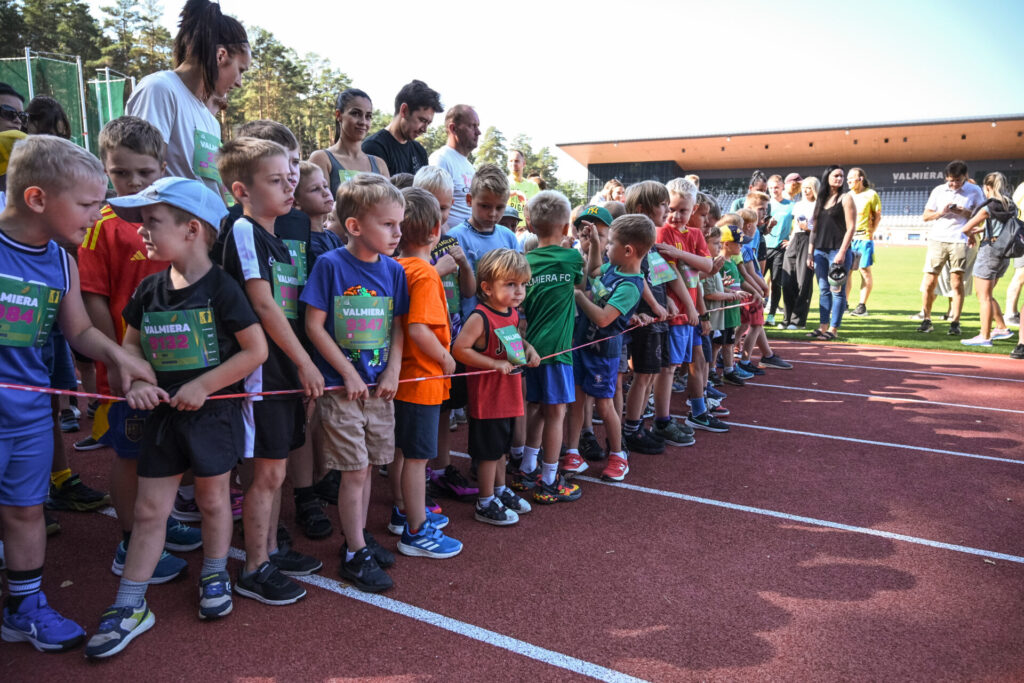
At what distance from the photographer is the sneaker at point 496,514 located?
3703mm

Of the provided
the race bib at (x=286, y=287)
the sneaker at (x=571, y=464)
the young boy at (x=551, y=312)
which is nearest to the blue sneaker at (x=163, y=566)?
the race bib at (x=286, y=287)

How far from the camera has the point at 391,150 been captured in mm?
5297

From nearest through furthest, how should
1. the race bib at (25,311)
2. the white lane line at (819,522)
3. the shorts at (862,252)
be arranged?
the race bib at (25,311)
the white lane line at (819,522)
the shorts at (862,252)

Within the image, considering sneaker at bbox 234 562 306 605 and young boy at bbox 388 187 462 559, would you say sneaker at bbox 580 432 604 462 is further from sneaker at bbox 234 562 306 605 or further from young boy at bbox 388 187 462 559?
sneaker at bbox 234 562 306 605

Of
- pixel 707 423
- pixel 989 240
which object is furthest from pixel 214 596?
pixel 989 240

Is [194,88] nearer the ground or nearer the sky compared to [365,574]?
nearer the sky

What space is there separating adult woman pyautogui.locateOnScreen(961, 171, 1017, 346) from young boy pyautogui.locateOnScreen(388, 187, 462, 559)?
9634mm

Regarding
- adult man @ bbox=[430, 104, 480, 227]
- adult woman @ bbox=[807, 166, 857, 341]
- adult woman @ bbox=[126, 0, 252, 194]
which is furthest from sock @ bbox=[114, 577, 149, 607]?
adult woman @ bbox=[807, 166, 857, 341]

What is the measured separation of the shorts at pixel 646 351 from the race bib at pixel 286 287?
2688mm

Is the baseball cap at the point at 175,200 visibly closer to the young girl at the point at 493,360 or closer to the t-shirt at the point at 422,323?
the t-shirt at the point at 422,323

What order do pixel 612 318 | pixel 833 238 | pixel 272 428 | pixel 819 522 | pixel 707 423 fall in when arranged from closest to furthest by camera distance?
pixel 272 428 < pixel 819 522 < pixel 612 318 < pixel 707 423 < pixel 833 238

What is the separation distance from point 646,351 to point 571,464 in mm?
1048

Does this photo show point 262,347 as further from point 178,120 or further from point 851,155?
point 851,155

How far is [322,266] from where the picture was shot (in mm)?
2938
